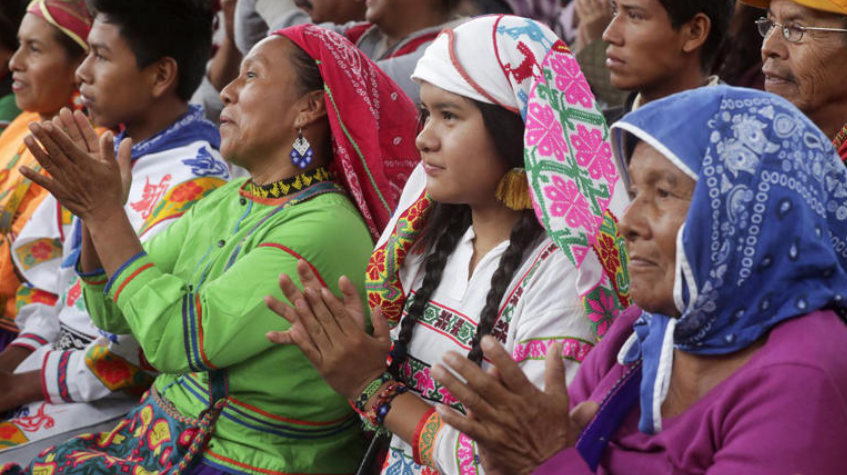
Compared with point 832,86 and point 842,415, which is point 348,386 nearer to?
point 842,415

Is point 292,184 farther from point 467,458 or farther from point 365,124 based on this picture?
point 467,458

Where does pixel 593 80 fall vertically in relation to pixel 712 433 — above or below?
below

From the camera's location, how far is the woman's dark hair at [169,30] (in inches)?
154

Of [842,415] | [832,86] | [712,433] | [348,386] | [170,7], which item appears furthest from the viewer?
[170,7]

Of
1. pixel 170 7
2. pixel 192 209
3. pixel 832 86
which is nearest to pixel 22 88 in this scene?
pixel 170 7

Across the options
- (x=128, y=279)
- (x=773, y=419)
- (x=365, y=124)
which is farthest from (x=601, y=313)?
(x=128, y=279)

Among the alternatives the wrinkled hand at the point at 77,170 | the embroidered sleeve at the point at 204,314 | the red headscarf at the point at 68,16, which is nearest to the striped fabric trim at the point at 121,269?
the embroidered sleeve at the point at 204,314

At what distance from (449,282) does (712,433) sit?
93 cm

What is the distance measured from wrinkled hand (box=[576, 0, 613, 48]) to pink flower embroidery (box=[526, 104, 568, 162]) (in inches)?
79.6

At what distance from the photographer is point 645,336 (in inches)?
82.3

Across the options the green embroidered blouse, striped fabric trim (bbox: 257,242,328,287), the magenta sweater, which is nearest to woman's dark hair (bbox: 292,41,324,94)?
the green embroidered blouse

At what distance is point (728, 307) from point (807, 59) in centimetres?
113

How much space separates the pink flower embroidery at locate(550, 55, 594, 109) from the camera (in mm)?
2521

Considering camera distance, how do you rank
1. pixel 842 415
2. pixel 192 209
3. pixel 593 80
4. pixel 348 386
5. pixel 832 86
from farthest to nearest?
pixel 593 80 → pixel 192 209 → pixel 832 86 → pixel 348 386 → pixel 842 415
